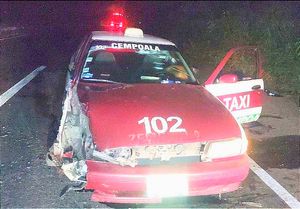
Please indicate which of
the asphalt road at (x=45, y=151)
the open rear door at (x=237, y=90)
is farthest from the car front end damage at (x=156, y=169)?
the open rear door at (x=237, y=90)

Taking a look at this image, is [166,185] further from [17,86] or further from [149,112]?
[17,86]

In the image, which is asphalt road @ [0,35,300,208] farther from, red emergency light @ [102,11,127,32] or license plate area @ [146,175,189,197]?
red emergency light @ [102,11,127,32]

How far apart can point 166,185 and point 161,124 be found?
0.58 meters

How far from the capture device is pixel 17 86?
372 inches

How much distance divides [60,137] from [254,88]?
2614 mm

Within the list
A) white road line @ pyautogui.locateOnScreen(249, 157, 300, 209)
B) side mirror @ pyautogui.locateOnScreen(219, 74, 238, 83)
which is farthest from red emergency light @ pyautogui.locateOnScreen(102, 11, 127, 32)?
white road line @ pyautogui.locateOnScreen(249, 157, 300, 209)

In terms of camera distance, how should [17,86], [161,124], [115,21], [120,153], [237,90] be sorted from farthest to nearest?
[115,21] → [17,86] → [237,90] → [161,124] → [120,153]

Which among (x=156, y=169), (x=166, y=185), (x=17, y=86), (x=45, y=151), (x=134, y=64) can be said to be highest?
(x=134, y=64)

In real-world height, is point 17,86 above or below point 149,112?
below

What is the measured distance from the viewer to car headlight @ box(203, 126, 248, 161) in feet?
13.6

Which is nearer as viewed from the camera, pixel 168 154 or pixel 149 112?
pixel 168 154

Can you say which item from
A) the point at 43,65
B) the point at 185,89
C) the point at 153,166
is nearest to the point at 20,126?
the point at 185,89

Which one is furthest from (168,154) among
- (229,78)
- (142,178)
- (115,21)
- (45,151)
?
(115,21)

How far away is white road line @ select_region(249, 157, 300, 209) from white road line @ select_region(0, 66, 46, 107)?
4.59 meters
